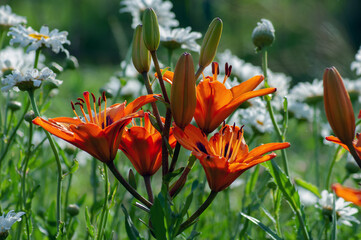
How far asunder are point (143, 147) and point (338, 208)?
0.57 metres

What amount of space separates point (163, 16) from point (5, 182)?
0.75 m

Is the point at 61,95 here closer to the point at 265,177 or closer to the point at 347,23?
the point at 347,23

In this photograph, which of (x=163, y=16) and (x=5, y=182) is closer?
(x=5, y=182)

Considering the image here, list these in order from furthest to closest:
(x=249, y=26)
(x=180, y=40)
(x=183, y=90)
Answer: (x=249, y=26), (x=180, y=40), (x=183, y=90)

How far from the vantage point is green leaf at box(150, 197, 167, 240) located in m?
0.70

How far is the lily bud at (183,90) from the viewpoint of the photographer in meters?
0.66

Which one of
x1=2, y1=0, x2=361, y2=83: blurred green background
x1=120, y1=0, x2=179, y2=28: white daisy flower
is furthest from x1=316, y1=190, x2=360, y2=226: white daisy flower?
x1=2, y1=0, x2=361, y2=83: blurred green background

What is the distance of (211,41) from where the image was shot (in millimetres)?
739

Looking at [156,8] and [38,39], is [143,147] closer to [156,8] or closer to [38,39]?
[38,39]

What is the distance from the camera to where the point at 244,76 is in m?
1.65

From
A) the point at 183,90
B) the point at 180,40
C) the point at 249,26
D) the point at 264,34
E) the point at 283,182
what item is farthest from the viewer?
the point at 249,26

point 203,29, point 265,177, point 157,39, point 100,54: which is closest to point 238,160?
point 157,39

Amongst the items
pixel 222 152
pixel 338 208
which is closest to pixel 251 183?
pixel 338 208

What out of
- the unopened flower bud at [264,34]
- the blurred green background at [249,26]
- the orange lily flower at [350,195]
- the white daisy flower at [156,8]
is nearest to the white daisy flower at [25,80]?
the unopened flower bud at [264,34]
